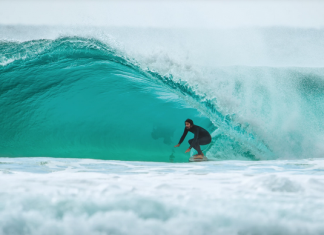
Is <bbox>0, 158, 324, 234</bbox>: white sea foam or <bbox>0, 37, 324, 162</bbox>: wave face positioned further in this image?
<bbox>0, 37, 324, 162</bbox>: wave face

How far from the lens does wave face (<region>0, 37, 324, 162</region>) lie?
3262 millimetres

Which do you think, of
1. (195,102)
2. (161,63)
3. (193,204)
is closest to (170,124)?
(195,102)

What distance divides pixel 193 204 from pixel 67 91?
292cm

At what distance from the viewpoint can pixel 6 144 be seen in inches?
127

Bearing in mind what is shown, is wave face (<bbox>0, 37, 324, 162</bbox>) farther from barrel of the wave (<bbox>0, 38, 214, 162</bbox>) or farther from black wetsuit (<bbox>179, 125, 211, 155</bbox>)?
black wetsuit (<bbox>179, 125, 211, 155</bbox>)

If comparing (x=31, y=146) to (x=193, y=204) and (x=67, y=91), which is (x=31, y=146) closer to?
(x=67, y=91)

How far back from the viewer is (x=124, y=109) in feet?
11.7

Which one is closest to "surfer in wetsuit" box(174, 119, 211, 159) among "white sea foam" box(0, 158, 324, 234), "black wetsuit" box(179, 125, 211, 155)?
"black wetsuit" box(179, 125, 211, 155)

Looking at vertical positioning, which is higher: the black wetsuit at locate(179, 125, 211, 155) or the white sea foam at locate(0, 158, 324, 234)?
the white sea foam at locate(0, 158, 324, 234)

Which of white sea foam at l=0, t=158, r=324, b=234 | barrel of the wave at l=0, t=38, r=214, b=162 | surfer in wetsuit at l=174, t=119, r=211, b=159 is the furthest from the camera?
barrel of the wave at l=0, t=38, r=214, b=162

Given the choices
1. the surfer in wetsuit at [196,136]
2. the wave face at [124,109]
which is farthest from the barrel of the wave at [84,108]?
the surfer in wetsuit at [196,136]

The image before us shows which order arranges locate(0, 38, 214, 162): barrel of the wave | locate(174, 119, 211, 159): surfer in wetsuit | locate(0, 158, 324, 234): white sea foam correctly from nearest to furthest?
locate(0, 158, 324, 234): white sea foam
locate(174, 119, 211, 159): surfer in wetsuit
locate(0, 38, 214, 162): barrel of the wave

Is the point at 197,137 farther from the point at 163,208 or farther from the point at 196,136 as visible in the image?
the point at 163,208

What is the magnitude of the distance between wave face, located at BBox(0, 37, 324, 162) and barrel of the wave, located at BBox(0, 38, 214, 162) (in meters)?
0.01
